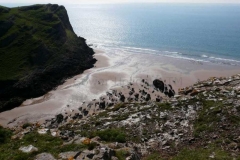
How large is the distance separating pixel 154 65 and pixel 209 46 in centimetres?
4971

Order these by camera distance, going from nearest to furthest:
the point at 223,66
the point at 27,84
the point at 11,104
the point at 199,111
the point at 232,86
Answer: the point at 199,111 → the point at 232,86 → the point at 11,104 → the point at 27,84 → the point at 223,66

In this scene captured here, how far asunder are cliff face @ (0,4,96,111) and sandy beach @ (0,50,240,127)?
3.93 metres

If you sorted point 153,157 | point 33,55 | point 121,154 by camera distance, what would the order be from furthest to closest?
point 33,55
point 153,157
point 121,154

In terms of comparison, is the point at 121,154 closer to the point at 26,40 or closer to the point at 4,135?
the point at 4,135

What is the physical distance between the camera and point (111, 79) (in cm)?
7975

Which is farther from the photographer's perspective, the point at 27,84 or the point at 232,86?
the point at 27,84

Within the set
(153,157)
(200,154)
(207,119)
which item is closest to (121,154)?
(153,157)

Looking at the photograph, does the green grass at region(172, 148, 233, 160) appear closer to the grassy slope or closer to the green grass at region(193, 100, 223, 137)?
the green grass at region(193, 100, 223, 137)

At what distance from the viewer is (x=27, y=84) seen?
6900 centimetres

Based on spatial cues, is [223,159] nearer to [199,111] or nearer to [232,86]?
[199,111]

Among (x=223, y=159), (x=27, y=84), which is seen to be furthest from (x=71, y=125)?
(x=27, y=84)

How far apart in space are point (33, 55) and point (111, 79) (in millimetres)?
26909

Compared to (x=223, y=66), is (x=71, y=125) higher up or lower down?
higher up

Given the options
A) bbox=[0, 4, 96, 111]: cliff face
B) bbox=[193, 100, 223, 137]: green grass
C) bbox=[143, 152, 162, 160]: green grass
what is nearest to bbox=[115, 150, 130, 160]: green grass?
bbox=[143, 152, 162, 160]: green grass
